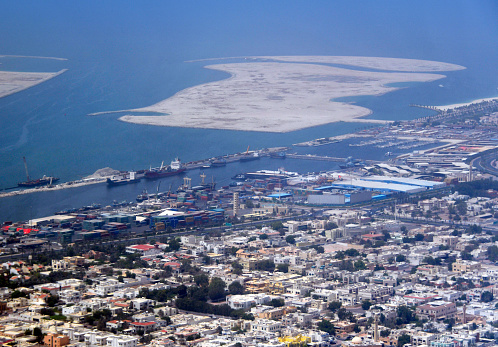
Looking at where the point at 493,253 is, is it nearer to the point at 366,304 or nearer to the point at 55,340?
the point at 366,304

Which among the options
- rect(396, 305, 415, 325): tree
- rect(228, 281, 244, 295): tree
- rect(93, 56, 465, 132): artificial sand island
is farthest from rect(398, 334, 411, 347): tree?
rect(93, 56, 465, 132): artificial sand island

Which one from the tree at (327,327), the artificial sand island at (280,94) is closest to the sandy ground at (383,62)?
the artificial sand island at (280,94)

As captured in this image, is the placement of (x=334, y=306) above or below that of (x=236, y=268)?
below

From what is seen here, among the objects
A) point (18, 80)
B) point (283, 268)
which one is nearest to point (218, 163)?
point (283, 268)

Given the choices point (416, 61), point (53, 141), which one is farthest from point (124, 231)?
point (416, 61)

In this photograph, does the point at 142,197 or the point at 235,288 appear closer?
the point at 235,288

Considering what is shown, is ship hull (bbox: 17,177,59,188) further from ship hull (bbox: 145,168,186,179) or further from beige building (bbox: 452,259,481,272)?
beige building (bbox: 452,259,481,272)

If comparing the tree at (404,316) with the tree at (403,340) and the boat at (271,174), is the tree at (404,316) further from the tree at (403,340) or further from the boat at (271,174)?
the boat at (271,174)

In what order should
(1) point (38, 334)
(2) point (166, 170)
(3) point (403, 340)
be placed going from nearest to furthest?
(1) point (38, 334)
(3) point (403, 340)
(2) point (166, 170)
